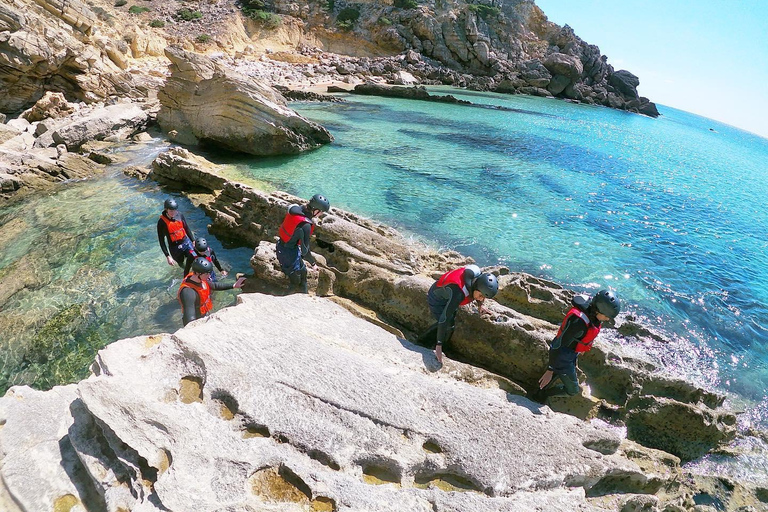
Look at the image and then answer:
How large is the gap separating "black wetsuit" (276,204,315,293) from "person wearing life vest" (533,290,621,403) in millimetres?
5279

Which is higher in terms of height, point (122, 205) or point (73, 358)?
point (122, 205)

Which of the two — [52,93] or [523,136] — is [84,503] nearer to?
[52,93]

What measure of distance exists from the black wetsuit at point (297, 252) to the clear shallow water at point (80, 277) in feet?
7.95

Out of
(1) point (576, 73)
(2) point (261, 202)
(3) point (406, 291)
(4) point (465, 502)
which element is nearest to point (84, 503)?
(4) point (465, 502)

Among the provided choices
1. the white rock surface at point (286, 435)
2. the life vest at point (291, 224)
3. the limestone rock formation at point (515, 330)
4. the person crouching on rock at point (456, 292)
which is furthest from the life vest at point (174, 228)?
the person crouching on rock at point (456, 292)

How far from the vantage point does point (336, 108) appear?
37469 mm

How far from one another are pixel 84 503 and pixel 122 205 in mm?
12603

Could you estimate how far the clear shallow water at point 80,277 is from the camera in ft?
27.1

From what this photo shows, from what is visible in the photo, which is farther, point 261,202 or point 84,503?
point 261,202

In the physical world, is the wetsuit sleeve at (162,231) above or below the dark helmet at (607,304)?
below

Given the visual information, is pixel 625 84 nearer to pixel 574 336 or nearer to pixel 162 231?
pixel 574 336

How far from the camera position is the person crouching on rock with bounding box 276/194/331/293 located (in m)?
8.33

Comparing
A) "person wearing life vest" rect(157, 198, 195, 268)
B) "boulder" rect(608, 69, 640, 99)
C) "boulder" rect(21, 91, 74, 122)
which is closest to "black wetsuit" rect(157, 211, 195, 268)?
"person wearing life vest" rect(157, 198, 195, 268)

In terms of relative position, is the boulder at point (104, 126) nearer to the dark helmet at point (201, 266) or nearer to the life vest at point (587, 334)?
the dark helmet at point (201, 266)
